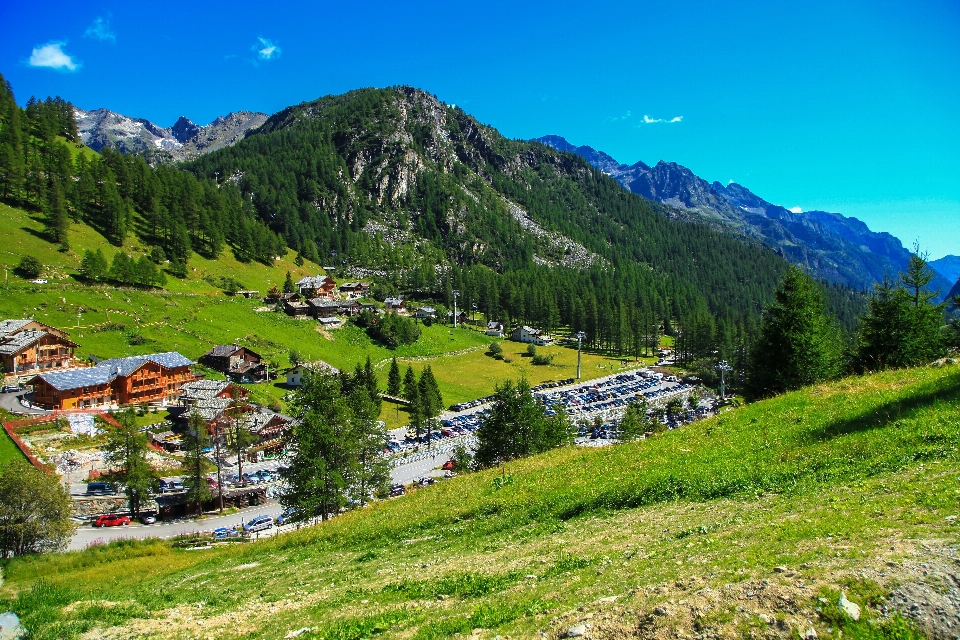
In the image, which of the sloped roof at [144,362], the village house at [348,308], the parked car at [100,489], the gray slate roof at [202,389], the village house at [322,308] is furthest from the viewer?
the village house at [348,308]

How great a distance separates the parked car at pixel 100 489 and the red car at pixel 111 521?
4.06 meters

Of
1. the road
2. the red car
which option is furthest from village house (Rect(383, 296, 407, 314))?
the red car

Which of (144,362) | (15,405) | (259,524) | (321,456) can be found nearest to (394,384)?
(144,362)

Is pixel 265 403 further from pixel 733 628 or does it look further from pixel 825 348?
pixel 733 628

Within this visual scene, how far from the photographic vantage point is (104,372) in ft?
219

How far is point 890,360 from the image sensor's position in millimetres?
29656

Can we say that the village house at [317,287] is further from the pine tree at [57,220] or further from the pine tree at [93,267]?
the pine tree at [57,220]

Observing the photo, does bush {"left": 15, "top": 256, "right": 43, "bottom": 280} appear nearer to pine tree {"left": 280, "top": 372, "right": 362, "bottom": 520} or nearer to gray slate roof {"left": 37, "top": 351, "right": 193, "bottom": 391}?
gray slate roof {"left": 37, "top": 351, "right": 193, "bottom": 391}

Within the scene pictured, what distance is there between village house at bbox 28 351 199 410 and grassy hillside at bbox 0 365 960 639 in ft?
166

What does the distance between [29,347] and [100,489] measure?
115ft

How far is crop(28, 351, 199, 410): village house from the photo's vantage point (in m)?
61.8

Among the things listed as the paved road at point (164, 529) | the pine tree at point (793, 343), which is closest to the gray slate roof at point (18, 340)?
the paved road at point (164, 529)

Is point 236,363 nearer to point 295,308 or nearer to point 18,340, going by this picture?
point 18,340

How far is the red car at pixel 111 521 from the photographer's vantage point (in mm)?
42312
